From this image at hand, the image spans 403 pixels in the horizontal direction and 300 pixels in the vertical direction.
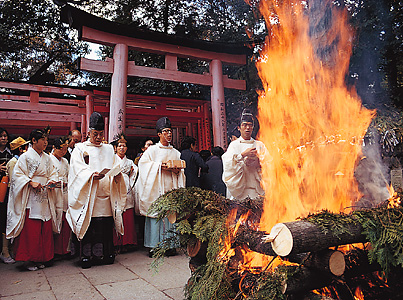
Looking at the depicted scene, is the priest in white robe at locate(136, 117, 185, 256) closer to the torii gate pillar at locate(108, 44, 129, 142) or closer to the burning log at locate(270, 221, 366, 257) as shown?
the torii gate pillar at locate(108, 44, 129, 142)

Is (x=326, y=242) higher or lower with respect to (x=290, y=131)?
lower

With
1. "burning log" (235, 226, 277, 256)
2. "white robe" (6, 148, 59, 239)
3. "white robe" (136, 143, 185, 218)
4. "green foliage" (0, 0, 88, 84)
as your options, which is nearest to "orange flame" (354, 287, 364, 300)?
"burning log" (235, 226, 277, 256)

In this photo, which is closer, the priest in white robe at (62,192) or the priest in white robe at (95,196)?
the priest in white robe at (95,196)

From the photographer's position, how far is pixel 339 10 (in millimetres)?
7559

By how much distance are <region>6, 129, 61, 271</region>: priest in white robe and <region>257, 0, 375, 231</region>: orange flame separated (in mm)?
3942

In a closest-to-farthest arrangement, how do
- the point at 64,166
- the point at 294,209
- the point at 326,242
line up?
the point at 326,242, the point at 294,209, the point at 64,166

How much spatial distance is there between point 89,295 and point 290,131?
11.4 feet

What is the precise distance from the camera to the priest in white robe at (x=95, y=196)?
533cm

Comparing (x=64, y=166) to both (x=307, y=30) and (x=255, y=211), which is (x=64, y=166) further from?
(x=307, y=30)

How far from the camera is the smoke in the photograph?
12.4ft

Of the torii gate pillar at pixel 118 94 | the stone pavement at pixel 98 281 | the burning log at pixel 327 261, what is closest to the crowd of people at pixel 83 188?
the stone pavement at pixel 98 281

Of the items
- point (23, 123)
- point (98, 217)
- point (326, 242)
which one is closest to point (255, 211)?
point (326, 242)

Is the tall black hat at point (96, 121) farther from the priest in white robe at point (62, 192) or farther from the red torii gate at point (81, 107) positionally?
the red torii gate at point (81, 107)

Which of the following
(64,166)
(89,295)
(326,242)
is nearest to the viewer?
(326,242)
